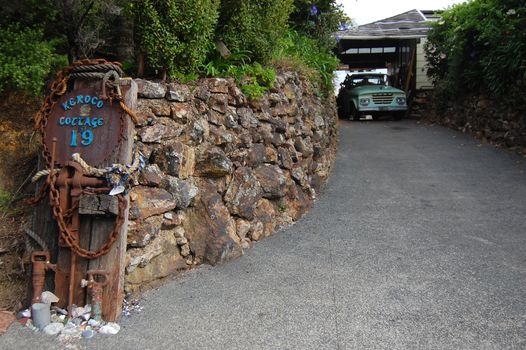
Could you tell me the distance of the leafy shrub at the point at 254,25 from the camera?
5938 mm

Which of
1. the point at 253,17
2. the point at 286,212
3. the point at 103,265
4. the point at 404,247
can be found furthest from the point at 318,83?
the point at 103,265

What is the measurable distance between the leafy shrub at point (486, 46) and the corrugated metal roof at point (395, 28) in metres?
2.62

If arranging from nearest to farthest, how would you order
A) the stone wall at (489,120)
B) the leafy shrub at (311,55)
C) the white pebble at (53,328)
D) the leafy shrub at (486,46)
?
1. the white pebble at (53,328)
2. the leafy shrub at (311,55)
3. the leafy shrub at (486,46)
4. the stone wall at (489,120)

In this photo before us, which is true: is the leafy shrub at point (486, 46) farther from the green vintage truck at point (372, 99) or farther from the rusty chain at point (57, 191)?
the rusty chain at point (57, 191)

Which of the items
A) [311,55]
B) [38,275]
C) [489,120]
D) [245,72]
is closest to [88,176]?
[38,275]

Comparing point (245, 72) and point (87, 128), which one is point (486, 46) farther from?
point (87, 128)

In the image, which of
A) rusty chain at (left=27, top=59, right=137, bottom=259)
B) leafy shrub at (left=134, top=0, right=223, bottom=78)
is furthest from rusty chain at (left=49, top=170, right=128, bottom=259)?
leafy shrub at (left=134, top=0, right=223, bottom=78)

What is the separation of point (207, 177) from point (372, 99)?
12338 mm

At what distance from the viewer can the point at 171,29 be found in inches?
184

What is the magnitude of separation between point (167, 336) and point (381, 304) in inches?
71.9

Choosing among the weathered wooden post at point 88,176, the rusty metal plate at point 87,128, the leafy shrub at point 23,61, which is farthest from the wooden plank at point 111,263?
the leafy shrub at point 23,61

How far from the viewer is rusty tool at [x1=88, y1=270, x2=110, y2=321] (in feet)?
11.7

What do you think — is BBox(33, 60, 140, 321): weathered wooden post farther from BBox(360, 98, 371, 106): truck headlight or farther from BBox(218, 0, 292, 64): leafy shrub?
BBox(360, 98, 371, 106): truck headlight

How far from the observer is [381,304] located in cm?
402
